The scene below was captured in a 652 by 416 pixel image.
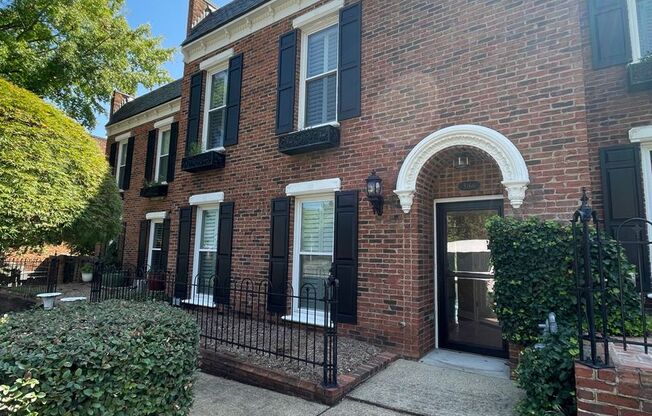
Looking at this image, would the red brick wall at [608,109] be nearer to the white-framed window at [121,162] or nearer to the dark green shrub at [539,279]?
the dark green shrub at [539,279]

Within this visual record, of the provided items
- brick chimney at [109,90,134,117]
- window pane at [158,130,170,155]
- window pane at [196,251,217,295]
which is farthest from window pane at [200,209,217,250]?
brick chimney at [109,90,134,117]

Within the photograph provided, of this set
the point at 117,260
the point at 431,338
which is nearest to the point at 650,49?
the point at 431,338

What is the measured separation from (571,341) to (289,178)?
16.1 feet

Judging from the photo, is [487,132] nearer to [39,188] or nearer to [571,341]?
[571,341]

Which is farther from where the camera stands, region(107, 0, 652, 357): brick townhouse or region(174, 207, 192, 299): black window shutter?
region(174, 207, 192, 299): black window shutter

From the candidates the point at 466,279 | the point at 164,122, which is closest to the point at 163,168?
the point at 164,122

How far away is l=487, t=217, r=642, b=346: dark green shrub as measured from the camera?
359 centimetres

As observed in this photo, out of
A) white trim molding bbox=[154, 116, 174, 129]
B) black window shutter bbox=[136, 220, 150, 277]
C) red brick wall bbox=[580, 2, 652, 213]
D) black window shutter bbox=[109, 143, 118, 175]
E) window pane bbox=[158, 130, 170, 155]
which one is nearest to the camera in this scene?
red brick wall bbox=[580, 2, 652, 213]

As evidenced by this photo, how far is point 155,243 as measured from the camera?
1158 centimetres

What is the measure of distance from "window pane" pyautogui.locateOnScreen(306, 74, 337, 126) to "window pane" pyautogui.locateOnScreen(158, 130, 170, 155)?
7.06 meters

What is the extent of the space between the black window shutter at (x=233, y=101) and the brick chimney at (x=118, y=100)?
33.9 feet

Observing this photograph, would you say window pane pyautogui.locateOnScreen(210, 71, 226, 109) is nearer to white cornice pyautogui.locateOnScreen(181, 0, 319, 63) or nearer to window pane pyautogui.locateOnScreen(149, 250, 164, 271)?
white cornice pyautogui.locateOnScreen(181, 0, 319, 63)

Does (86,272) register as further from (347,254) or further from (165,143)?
(347,254)

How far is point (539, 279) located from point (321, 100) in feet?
15.5
